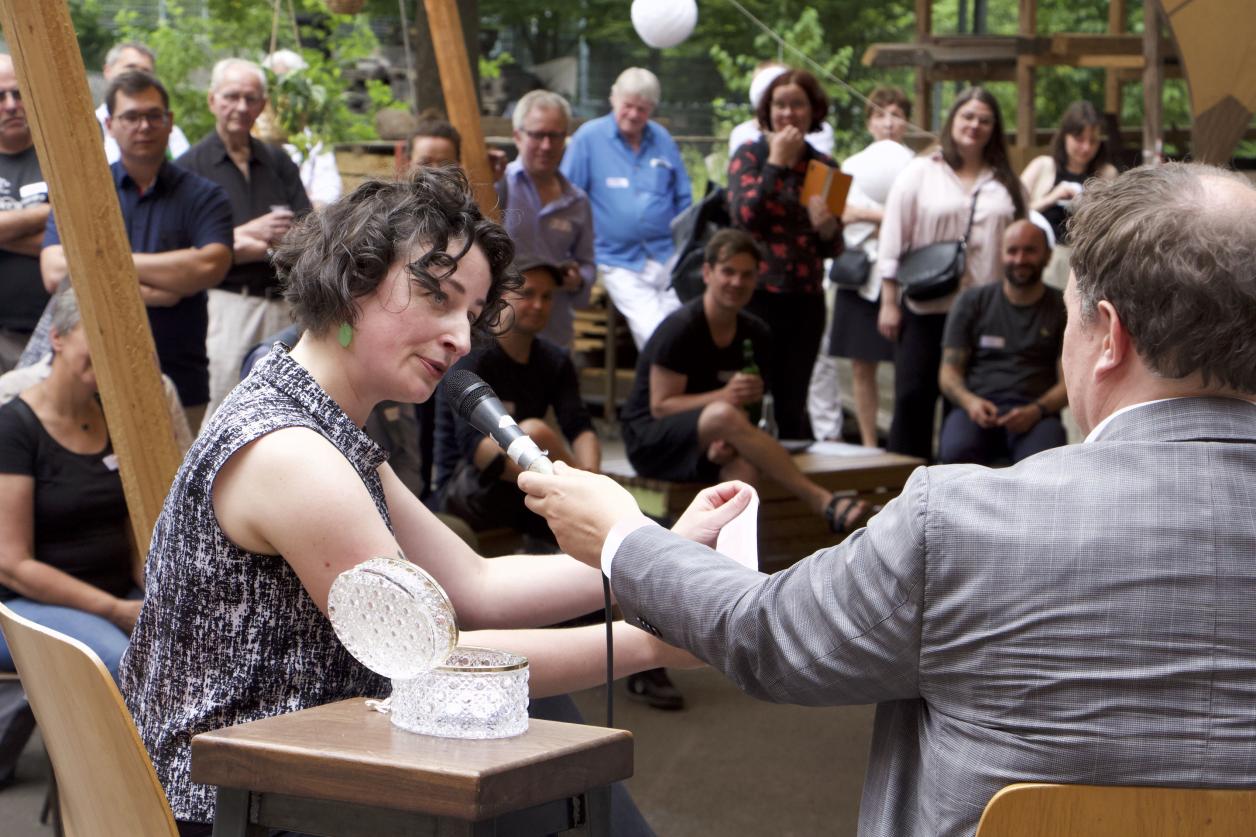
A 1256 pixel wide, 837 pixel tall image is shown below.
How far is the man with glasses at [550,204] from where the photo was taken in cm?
640

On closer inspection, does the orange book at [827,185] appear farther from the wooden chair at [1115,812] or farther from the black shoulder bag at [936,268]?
the wooden chair at [1115,812]

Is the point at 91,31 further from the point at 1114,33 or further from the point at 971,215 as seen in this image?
the point at 971,215

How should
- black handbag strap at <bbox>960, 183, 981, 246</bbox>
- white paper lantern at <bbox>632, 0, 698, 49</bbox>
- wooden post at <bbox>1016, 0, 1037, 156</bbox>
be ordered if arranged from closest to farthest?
black handbag strap at <bbox>960, 183, 981, 246</bbox>, white paper lantern at <bbox>632, 0, 698, 49</bbox>, wooden post at <bbox>1016, 0, 1037, 156</bbox>

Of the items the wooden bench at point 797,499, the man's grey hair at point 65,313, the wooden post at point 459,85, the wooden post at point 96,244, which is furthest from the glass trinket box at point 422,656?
the wooden bench at point 797,499

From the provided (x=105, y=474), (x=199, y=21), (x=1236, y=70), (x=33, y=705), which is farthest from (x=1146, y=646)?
(x=199, y=21)

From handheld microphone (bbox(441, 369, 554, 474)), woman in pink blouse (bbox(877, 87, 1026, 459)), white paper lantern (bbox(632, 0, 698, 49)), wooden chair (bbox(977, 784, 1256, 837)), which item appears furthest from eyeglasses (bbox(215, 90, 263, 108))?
wooden chair (bbox(977, 784, 1256, 837))

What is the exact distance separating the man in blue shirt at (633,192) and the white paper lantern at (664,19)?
0.47m

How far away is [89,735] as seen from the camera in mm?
1707

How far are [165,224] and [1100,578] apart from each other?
13.5 feet

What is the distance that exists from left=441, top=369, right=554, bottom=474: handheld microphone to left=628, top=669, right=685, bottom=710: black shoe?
2923 millimetres

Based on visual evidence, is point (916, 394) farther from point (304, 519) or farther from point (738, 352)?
point (304, 519)

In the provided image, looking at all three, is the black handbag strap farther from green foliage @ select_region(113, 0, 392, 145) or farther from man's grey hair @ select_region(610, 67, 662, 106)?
green foliage @ select_region(113, 0, 392, 145)

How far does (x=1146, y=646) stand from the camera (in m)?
1.47

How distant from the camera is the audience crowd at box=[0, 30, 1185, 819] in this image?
389 centimetres
